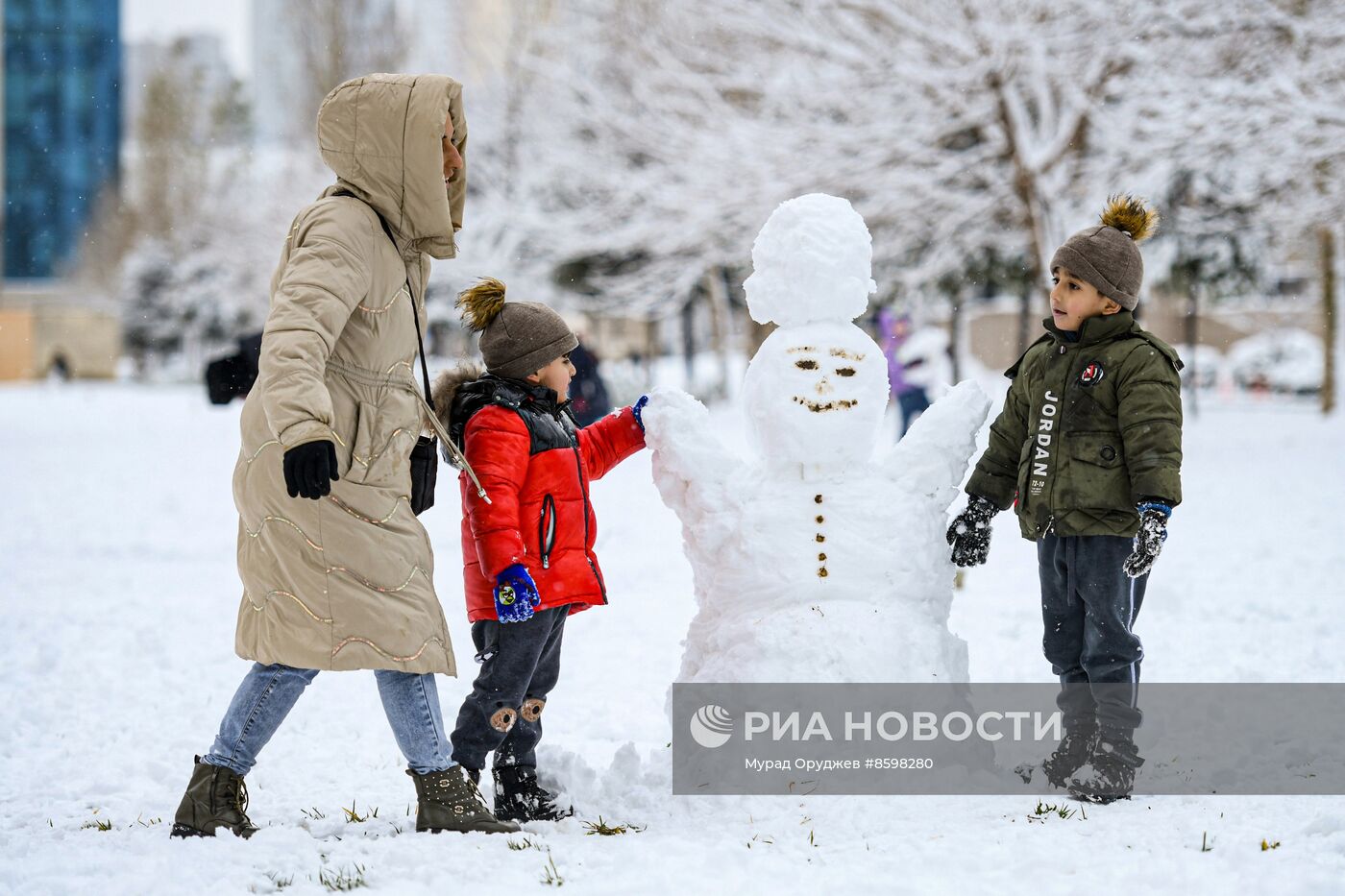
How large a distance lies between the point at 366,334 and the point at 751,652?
1336 mm

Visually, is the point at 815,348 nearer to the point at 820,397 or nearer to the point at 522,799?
the point at 820,397

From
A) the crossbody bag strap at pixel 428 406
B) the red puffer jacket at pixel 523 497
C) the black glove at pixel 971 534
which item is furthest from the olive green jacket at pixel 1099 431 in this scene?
the crossbody bag strap at pixel 428 406

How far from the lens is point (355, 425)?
304cm

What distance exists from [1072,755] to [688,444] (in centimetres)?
138

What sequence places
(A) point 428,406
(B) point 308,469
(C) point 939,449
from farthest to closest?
(C) point 939,449 < (A) point 428,406 < (B) point 308,469

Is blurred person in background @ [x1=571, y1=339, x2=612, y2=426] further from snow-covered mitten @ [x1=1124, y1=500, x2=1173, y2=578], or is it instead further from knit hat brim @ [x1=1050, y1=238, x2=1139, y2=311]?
snow-covered mitten @ [x1=1124, y1=500, x2=1173, y2=578]

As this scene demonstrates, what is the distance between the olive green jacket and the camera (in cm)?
332

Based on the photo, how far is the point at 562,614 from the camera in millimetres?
3414

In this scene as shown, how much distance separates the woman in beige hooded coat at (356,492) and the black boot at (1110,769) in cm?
153

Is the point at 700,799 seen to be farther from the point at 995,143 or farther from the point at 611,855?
the point at 995,143

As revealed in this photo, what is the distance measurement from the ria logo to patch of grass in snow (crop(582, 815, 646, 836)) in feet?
1.20

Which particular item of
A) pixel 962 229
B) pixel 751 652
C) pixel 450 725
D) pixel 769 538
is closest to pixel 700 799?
pixel 751 652

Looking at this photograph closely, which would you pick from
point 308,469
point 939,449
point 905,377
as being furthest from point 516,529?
point 905,377

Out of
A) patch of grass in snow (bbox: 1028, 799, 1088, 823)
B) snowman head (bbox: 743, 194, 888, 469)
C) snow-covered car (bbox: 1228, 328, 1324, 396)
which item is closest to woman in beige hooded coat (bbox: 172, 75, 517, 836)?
snowman head (bbox: 743, 194, 888, 469)
